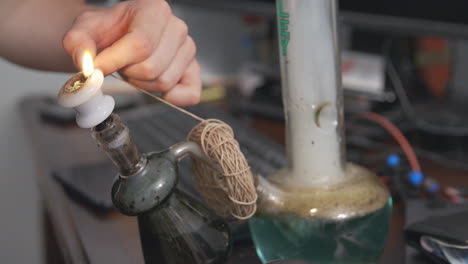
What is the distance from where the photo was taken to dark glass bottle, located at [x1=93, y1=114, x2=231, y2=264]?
40cm

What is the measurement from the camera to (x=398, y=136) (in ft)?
2.52

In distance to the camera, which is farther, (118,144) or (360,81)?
(360,81)

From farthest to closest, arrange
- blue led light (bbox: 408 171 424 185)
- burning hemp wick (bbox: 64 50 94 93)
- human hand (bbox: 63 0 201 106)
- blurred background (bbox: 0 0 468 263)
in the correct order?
blurred background (bbox: 0 0 468 263), blue led light (bbox: 408 171 424 185), human hand (bbox: 63 0 201 106), burning hemp wick (bbox: 64 50 94 93)

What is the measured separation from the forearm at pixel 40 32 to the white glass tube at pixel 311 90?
0.92 ft

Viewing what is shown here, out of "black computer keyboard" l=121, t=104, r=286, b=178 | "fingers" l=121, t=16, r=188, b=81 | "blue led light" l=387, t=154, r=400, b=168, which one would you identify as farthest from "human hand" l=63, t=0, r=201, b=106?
"blue led light" l=387, t=154, r=400, b=168

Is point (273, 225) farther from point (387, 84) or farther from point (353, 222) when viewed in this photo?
point (387, 84)

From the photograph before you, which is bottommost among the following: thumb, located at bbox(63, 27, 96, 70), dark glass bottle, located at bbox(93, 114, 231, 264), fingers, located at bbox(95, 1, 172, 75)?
dark glass bottle, located at bbox(93, 114, 231, 264)

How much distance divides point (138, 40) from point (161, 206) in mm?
129

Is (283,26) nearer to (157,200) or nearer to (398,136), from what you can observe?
(157,200)

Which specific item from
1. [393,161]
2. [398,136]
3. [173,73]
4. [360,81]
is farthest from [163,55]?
[360,81]

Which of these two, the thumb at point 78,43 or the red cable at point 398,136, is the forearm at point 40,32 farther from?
the red cable at point 398,136

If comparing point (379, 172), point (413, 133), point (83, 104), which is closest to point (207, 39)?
point (413, 133)

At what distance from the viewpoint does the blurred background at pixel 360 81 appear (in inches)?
29.1

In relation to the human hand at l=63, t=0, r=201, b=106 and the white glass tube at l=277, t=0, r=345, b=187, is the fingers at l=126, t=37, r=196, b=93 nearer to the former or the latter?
the human hand at l=63, t=0, r=201, b=106
